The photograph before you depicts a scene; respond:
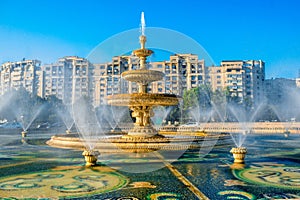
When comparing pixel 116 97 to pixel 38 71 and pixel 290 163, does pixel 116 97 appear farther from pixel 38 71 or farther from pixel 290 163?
pixel 38 71

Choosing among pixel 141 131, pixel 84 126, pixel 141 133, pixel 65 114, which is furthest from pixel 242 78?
pixel 141 133

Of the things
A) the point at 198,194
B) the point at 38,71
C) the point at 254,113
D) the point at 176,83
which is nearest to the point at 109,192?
the point at 198,194

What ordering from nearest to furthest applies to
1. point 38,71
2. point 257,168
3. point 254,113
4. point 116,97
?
point 257,168 → point 116,97 → point 254,113 → point 38,71

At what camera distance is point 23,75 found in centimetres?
8575

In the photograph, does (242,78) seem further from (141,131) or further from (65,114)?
(141,131)

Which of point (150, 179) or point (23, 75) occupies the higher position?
point (23, 75)

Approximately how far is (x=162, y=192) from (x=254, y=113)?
6048 centimetres

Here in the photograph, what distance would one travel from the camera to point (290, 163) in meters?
10.0

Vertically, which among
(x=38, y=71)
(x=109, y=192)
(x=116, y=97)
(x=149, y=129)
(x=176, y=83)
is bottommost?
(x=109, y=192)

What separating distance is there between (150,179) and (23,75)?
86.7 meters

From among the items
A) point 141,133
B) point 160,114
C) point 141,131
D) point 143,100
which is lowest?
point 141,133

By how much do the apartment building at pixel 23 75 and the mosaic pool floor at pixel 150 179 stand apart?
76.5 meters

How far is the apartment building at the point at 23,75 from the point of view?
83688 millimetres

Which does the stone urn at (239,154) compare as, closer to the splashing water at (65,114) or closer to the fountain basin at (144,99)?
the fountain basin at (144,99)
